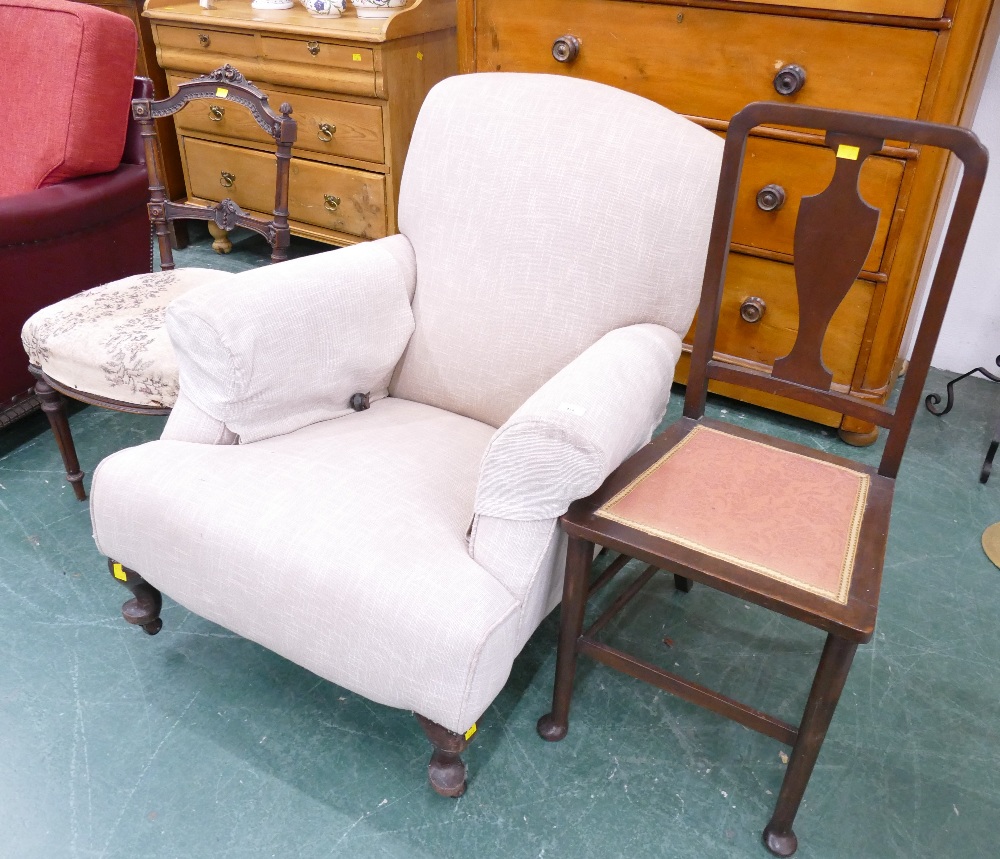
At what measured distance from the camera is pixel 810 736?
1.08 metres

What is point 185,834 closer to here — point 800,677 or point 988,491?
point 800,677

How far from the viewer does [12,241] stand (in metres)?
1.84

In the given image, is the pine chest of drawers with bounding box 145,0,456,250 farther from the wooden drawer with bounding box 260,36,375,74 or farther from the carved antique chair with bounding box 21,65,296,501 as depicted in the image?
the carved antique chair with bounding box 21,65,296,501

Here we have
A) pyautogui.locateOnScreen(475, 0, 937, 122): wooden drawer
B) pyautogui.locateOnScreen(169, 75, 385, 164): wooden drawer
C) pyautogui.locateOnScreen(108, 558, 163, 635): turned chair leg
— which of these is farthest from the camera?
pyautogui.locateOnScreen(169, 75, 385, 164): wooden drawer

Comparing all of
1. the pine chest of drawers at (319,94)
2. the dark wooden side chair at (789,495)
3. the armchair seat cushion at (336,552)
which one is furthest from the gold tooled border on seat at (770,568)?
the pine chest of drawers at (319,94)

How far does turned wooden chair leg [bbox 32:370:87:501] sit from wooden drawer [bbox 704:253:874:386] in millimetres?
1563

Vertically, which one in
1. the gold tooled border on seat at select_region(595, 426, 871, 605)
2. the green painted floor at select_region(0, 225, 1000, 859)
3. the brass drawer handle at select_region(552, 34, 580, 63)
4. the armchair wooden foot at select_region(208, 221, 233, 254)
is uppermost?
the brass drawer handle at select_region(552, 34, 580, 63)

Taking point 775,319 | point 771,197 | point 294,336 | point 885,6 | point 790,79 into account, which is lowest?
point 775,319

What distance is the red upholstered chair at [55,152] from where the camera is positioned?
74.6 inches

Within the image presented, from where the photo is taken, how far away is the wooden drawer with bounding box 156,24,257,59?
2.70m

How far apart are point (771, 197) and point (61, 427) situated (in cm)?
165

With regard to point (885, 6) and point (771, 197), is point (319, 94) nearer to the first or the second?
point (771, 197)

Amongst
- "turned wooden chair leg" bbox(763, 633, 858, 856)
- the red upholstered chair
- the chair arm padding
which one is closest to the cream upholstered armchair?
the chair arm padding

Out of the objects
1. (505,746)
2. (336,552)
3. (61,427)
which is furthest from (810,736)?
(61,427)
